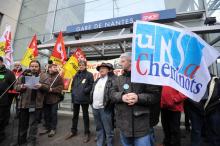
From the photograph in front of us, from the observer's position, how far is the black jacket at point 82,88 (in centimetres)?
465

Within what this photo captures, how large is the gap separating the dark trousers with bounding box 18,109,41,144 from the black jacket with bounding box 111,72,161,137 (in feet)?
8.06

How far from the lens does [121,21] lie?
Answer: 890cm

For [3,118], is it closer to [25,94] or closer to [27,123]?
[27,123]

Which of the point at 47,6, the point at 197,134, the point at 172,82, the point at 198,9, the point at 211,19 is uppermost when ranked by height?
the point at 47,6

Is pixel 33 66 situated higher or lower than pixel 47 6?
lower

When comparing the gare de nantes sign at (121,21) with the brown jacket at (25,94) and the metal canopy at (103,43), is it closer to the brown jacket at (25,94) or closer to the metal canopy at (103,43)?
the metal canopy at (103,43)

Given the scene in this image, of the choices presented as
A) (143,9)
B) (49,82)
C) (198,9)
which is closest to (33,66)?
(49,82)

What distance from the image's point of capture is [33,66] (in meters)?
4.20

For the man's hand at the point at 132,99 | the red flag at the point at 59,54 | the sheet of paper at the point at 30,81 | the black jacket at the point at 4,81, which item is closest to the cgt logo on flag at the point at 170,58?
the man's hand at the point at 132,99

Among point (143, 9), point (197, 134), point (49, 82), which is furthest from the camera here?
→ point (143, 9)

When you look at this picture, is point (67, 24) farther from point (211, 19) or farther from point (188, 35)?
point (188, 35)

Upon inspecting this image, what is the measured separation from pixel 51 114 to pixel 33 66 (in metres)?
1.69

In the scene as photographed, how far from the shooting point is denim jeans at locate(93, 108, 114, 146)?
3795 mm

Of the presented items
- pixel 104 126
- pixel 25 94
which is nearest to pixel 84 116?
pixel 104 126
